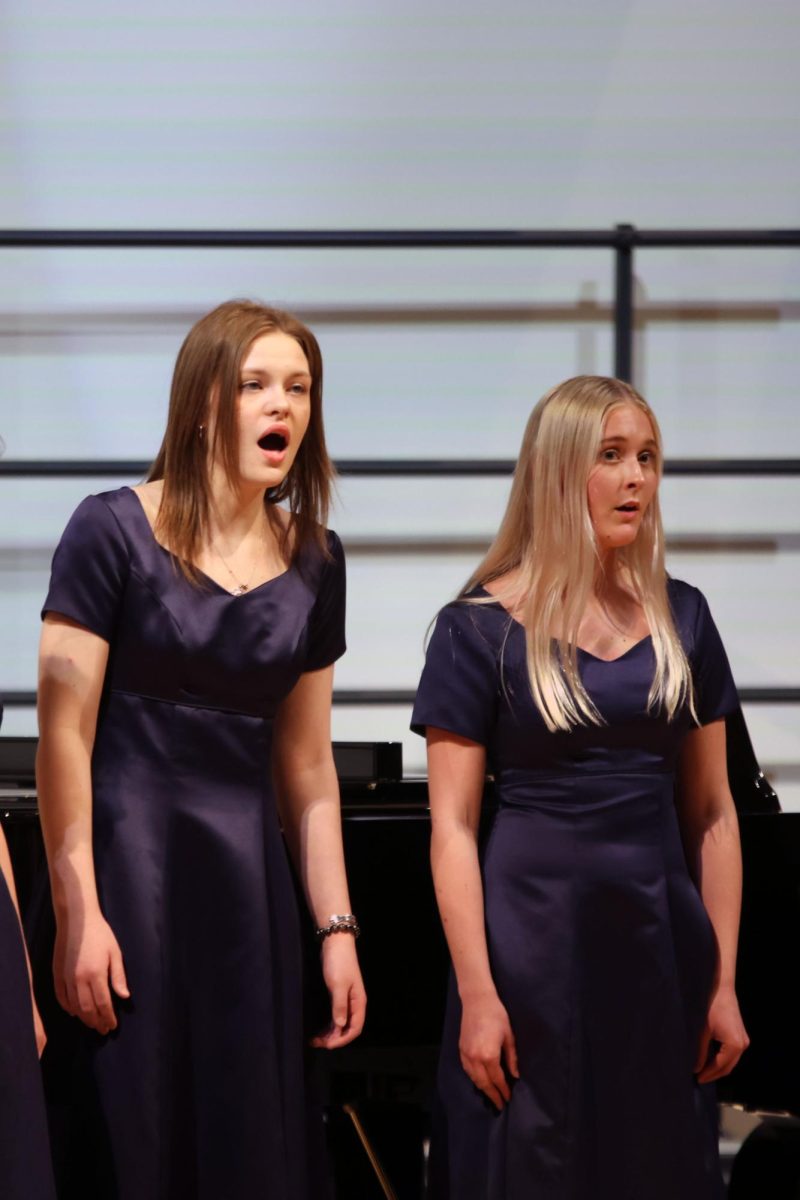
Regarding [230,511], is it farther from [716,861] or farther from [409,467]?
[409,467]

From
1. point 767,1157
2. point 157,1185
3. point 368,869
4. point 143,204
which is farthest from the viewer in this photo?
point 143,204

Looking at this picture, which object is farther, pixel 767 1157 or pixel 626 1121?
pixel 767 1157

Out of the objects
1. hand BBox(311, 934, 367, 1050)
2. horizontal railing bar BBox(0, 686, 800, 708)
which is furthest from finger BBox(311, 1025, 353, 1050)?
horizontal railing bar BBox(0, 686, 800, 708)

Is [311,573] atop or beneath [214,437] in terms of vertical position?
beneath

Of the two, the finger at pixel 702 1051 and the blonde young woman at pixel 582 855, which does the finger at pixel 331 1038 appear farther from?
the finger at pixel 702 1051

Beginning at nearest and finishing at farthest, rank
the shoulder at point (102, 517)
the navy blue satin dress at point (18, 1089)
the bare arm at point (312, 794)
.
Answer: the navy blue satin dress at point (18, 1089) < the shoulder at point (102, 517) < the bare arm at point (312, 794)

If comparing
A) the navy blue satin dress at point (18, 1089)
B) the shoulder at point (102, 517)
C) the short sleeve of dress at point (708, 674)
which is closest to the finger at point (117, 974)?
the navy blue satin dress at point (18, 1089)

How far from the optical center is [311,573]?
1.77 meters

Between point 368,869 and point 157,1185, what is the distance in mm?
601

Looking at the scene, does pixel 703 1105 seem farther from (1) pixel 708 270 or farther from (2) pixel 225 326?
(1) pixel 708 270

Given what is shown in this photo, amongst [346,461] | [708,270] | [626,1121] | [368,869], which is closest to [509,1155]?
[626,1121]

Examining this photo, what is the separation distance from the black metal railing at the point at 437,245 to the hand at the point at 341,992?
56.0 inches

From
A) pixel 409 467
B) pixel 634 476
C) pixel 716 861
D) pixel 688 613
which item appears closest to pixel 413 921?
pixel 716 861

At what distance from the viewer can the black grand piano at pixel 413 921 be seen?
2.06 metres
